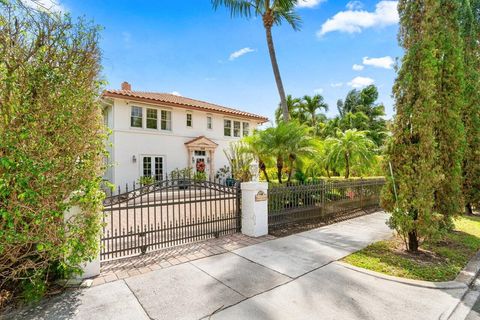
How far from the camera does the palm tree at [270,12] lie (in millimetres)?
11961

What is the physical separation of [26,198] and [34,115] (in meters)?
1.13

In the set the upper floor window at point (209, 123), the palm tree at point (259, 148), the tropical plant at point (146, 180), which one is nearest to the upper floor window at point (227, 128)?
the upper floor window at point (209, 123)

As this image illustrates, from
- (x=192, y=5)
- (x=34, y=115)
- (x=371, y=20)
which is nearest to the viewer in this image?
(x=34, y=115)

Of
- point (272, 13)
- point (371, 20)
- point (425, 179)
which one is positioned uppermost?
point (272, 13)

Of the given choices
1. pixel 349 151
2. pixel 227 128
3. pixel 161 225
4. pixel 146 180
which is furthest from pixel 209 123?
pixel 161 225

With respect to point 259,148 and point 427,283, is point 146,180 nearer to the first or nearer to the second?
point 259,148

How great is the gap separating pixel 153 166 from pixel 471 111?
16687 millimetres

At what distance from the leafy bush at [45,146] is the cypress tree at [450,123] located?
8.25 metres

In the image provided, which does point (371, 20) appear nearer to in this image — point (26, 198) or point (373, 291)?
point (373, 291)

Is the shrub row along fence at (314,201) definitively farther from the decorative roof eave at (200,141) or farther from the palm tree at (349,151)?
the decorative roof eave at (200,141)

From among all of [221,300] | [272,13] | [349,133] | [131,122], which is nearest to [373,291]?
[221,300]

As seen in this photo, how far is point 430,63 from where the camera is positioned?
4.95 m

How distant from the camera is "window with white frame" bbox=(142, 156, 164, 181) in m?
15.8

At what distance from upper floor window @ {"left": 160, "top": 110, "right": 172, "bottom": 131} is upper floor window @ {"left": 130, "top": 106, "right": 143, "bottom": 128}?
1462mm
